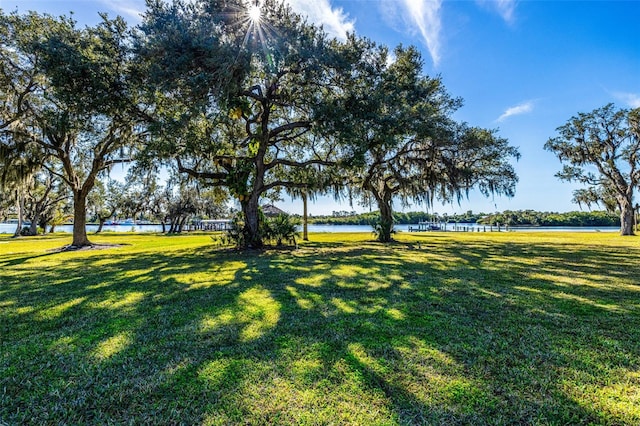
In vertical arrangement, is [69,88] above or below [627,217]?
above

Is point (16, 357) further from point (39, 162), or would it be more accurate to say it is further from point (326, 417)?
point (39, 162)

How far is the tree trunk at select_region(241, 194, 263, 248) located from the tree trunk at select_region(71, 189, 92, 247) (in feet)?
23.2

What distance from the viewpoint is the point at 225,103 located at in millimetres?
8609

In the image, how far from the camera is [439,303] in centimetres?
400

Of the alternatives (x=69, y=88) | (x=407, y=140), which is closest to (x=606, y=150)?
(x=407, y=140)

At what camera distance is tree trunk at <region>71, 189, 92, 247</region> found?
40.7 feet

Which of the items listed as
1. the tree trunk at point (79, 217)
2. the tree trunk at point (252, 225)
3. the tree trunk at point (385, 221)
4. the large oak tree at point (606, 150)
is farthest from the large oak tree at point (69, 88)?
the large oak tree at point (606, 150)

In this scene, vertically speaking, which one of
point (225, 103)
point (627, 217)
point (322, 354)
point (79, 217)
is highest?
point (225, 103)

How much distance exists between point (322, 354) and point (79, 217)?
1420cm

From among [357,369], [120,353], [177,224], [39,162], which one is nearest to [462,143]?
[357,369]

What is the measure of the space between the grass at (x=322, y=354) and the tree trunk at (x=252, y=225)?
19.2 ft

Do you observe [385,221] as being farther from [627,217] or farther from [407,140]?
[627,217]

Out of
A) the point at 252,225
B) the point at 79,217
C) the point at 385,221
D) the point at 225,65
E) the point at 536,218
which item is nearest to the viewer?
the point at 225,65

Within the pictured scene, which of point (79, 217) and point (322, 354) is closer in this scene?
point (322, 354)
